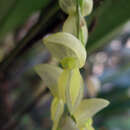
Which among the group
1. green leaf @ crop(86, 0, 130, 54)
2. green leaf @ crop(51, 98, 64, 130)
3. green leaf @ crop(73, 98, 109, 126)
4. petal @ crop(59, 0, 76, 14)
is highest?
petal @ crop(59, 0, 76, 14)

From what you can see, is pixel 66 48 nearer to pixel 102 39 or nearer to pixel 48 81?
pixel 48 81

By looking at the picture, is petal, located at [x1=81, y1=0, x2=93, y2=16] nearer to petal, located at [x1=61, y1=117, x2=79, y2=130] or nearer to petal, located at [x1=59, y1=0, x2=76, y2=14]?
petal, located at [x1=59, y1=0, x2=76, y2=14]

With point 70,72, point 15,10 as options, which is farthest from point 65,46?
point 15,10

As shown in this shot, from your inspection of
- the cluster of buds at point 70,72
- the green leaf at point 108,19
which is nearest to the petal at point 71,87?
the cluster of buds at point 70,72

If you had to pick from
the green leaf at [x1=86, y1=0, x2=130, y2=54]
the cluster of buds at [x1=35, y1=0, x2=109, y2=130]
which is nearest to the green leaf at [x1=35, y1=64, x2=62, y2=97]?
the cluster of buds at [x1=35, y1=0, x2=109, y2=130]

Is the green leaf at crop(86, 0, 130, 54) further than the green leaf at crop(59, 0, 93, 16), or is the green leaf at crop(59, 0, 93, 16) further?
the green leaf at crop(86, 0, 130, 54)

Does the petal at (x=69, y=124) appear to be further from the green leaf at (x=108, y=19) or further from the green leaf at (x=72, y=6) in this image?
the green leaf at (x=108, y=19)

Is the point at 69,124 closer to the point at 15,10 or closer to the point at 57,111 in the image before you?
the point at 57,111
